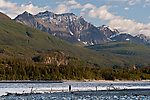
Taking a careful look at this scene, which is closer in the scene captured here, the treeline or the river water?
the river water

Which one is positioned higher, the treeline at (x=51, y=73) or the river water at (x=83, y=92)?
the treeline at (x=51, y=73)

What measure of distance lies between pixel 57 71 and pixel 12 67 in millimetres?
29045

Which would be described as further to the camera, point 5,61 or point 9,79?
point 5,61

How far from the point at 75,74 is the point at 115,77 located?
Answer: 88.0 feet

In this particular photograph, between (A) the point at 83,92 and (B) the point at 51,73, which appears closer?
(A) the point at 83,92

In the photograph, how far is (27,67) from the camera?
170m

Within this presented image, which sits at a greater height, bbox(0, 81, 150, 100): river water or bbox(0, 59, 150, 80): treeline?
bbox(0, 59, 150, 80): treeline

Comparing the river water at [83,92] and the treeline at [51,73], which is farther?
the treeline at [51,73]

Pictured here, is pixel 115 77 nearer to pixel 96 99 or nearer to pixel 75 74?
pixel 75 74

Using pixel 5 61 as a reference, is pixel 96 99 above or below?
below

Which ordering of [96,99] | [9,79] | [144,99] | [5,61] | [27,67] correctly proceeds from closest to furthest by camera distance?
[144,99], [96,99], [9,79], [27,67], [5,61]

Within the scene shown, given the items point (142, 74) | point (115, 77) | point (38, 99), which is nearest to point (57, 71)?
point (115, 77)

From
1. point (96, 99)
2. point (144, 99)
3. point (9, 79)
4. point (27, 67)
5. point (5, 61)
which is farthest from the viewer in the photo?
point (5, 61)

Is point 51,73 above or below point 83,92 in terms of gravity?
above
